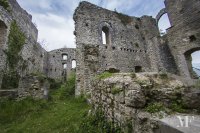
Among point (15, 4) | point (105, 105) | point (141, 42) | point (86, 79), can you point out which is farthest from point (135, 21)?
point (105, 105)

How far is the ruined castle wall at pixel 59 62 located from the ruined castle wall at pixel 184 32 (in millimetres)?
16028

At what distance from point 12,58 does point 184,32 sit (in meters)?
13.3

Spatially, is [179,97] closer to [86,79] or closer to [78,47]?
[86,79]

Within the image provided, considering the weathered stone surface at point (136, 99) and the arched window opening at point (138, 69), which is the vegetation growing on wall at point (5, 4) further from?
the weathered stone surface at point (136, 99)

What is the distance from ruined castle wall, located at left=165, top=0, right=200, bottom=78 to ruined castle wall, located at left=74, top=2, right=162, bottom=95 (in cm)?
273

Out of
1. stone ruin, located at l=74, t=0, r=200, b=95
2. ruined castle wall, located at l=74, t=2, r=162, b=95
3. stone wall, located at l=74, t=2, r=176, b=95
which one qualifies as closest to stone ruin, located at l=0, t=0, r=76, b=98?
stone ruin, located at l=74, t=0, r=200, b=95

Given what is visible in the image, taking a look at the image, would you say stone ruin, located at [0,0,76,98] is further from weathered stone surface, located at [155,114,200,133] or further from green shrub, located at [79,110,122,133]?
weathered stone surface, located at [155,114,200,133]

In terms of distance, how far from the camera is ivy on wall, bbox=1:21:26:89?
31.4 feet

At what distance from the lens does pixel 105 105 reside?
3629mm

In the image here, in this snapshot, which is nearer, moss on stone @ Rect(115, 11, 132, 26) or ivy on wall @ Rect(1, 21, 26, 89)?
ivy on wall @ Rect(1, 21, 26, 89)

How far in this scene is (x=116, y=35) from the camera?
45.0 feet

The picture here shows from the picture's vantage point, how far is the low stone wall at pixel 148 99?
196 centimetres

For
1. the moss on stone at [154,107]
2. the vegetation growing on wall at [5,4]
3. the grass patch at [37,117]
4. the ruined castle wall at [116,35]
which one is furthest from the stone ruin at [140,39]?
the moss on stone at [154,107]

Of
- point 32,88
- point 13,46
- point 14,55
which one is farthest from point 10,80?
point 32,88
